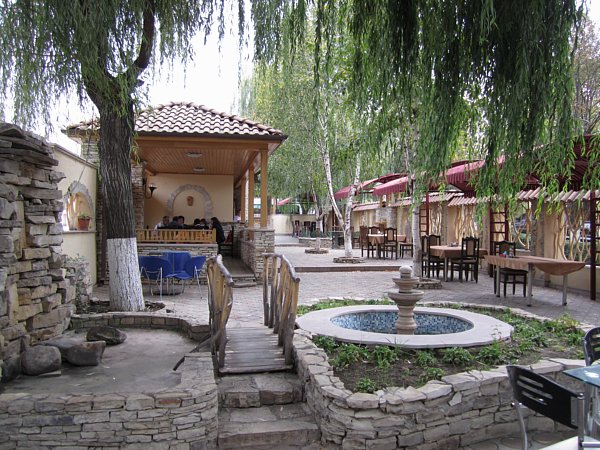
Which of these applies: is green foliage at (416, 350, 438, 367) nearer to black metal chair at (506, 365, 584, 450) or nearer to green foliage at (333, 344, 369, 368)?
green foliage at (333, 344, 369, 368)

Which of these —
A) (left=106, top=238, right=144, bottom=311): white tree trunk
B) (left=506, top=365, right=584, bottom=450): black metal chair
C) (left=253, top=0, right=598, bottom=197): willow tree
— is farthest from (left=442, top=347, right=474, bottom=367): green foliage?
(left=106, top=238, right=144, bottom=311): white tree trunk

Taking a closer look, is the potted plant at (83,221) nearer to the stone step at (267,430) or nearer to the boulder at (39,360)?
the boulder at (39,360)

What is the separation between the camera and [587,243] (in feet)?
32.7

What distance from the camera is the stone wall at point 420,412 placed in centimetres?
339

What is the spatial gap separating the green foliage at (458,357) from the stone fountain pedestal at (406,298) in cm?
95

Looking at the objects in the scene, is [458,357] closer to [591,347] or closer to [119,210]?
[591,347]

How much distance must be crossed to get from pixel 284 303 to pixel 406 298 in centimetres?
137

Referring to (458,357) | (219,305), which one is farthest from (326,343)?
(458,357)

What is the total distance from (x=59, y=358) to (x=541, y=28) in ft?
15.7

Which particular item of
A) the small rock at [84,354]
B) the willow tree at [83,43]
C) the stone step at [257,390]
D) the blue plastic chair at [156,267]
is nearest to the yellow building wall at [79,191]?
the blue plastic chair at [156,267]

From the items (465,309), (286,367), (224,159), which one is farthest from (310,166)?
(286,367)

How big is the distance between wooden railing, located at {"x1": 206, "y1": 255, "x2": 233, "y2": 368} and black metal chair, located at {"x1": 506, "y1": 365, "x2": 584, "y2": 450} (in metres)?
2.44

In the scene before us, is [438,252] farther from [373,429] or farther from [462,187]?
[373,429]

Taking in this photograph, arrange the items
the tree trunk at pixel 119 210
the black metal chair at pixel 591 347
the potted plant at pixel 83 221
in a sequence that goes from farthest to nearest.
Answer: the potted plant at pixel 83 221
the tree trunk at pixel 119 210
the black metal chair at pixel 591 347
